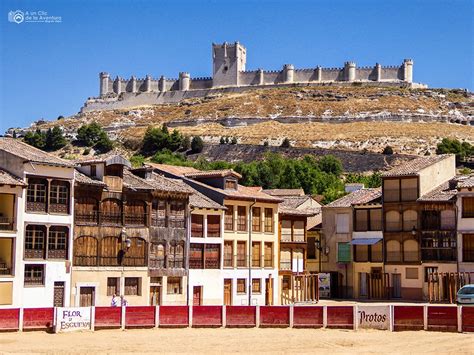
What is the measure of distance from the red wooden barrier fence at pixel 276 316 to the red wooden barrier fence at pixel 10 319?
11.9 m

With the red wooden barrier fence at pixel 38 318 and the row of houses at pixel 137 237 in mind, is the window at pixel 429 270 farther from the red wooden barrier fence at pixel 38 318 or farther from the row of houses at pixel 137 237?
the red wooden barrier fence at pixel 38 318

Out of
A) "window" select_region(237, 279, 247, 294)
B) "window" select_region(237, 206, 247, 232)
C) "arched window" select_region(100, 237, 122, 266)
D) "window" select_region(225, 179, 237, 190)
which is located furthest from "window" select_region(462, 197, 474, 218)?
"arched window" select_region(100, 237, 122, 266)

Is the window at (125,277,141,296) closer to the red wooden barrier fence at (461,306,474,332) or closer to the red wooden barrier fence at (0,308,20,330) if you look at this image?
→ the red wooden barrier fence at (0,308,20,330)

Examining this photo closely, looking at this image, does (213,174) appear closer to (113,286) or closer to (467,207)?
(113,286)

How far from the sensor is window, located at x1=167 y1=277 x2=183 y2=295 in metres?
56.0

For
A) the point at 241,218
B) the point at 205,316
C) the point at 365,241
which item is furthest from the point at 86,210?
the point at 365,241

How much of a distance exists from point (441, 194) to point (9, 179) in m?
33.4

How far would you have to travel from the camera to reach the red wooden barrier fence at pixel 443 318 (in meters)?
42.2

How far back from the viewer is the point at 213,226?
5984 centimetres

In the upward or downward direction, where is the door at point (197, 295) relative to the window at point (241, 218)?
downward

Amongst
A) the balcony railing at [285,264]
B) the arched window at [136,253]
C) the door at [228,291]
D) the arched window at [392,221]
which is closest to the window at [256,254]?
the door at [228,291]

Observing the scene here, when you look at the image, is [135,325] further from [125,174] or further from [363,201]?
[363,201]

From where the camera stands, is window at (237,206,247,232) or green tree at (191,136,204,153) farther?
green tree at (191,136,204,153)

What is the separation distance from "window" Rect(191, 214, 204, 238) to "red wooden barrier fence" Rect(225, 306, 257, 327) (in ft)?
46.7
